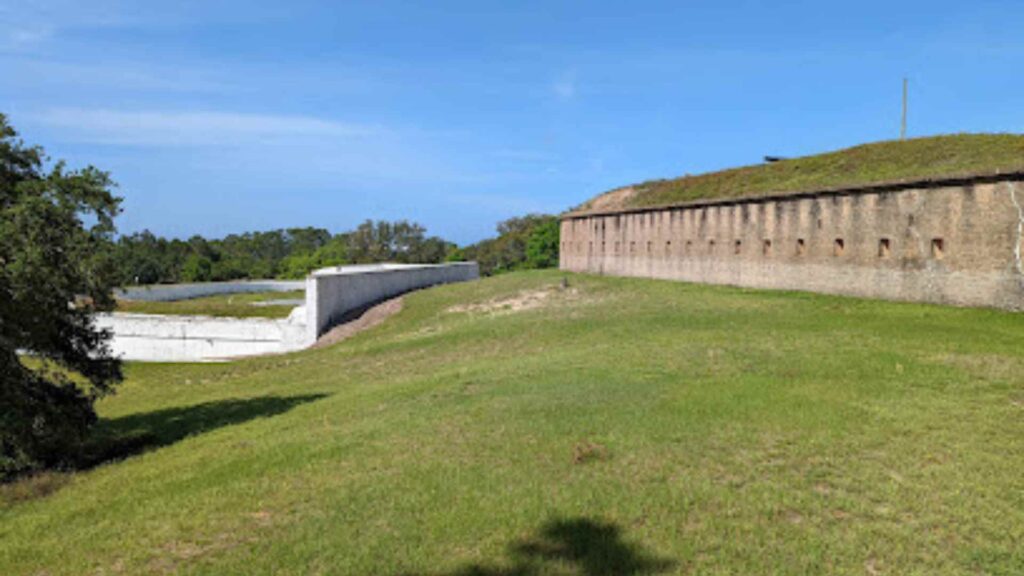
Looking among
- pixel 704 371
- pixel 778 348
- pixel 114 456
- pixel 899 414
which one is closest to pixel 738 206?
pixel 778 348

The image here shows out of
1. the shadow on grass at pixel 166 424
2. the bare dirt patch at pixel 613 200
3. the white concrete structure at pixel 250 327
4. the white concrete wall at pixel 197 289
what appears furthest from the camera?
the white concrete wall at pixel 197 289

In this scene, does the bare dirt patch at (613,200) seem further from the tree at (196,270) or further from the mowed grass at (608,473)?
the tree at (196,270)

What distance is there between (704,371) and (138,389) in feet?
64.7

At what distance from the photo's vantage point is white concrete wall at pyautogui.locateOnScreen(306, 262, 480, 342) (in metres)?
29.3

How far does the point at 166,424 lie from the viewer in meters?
13.6

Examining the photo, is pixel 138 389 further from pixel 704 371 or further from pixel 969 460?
pixel 969 460

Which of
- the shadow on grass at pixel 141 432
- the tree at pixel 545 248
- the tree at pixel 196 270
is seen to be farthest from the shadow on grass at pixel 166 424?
the tree at pixel 196 270

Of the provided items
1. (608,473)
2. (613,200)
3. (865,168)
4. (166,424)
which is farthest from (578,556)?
(613,200)

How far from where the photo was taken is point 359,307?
113 ft

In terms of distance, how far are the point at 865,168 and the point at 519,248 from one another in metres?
65.5

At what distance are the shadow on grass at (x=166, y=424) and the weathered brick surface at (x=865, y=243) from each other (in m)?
13.8

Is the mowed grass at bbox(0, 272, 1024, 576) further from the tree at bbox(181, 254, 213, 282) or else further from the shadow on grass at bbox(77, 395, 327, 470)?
the tree at bbox(181, 254, 213, 282)

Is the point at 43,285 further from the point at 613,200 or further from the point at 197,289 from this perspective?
the point at 197,289

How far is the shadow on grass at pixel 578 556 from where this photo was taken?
15.7ft
